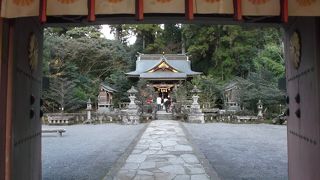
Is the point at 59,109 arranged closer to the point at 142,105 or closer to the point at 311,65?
the point at 142,105

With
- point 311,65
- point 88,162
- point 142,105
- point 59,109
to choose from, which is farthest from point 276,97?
point 311,65

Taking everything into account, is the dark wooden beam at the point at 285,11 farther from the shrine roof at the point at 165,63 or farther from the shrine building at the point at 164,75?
the shrine roof at the point at 165,63

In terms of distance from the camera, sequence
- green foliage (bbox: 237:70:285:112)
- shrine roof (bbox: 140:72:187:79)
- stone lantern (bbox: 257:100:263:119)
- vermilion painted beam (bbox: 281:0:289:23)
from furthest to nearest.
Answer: shrine roof (bbox: 140:72:187:79)
green foliage (bbox: 237:70:285:112)
stone lantern (bbox: 257:100:263:119)
vermilion painted beam (bbox: 281:0:289:23)

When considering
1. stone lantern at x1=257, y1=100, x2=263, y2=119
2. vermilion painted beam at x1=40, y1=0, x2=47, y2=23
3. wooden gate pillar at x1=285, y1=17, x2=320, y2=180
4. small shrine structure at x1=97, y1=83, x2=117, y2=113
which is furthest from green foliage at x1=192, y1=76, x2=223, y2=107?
vermilion painted beam at x1=40, y1=0, x2=47, y2=23

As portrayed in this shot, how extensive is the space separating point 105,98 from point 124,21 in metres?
24.3

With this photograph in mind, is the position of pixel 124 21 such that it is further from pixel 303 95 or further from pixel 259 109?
pixel 259 109

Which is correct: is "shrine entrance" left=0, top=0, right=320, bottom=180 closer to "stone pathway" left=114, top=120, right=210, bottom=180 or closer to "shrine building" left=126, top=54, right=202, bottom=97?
"stone pathway" left=114, top=120, right=210, bottom=180

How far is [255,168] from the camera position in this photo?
743cm

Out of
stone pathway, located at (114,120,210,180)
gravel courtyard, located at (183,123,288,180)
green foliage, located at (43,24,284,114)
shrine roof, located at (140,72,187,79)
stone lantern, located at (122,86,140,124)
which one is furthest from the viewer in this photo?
shrine roof, located at (140,72,187,79)

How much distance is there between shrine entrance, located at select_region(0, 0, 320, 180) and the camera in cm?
334

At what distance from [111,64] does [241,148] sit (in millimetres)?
27397

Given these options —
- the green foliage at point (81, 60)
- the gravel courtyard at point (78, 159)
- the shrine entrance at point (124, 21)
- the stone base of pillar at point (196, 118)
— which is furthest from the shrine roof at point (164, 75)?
the shrine entrance at point (124, 21)

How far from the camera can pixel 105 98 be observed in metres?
28.8

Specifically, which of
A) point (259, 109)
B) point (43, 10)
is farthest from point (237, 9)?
point (259, 109)
